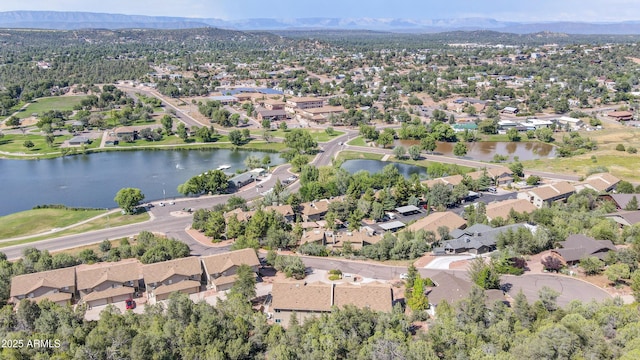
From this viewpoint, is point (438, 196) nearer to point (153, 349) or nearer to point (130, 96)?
point (153, 349)

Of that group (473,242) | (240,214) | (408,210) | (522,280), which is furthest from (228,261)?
(522,280)

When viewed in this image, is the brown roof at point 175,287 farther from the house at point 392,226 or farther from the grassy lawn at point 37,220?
the grassy lawn at point 37,220

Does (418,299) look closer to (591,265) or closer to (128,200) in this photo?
(591,265)

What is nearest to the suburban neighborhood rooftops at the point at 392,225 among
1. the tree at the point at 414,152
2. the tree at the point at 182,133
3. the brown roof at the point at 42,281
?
the brown roof at the point at 42,281

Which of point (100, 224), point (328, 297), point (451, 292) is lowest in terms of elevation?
point (100, 224)

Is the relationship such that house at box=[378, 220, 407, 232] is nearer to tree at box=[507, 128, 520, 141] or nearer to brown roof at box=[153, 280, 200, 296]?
brown roof at box=[153, 280, 200, 296]

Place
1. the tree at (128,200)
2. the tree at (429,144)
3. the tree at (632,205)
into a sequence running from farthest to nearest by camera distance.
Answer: the tree at (429,144)
the tree at (128,200)
the tree at (632,205)
